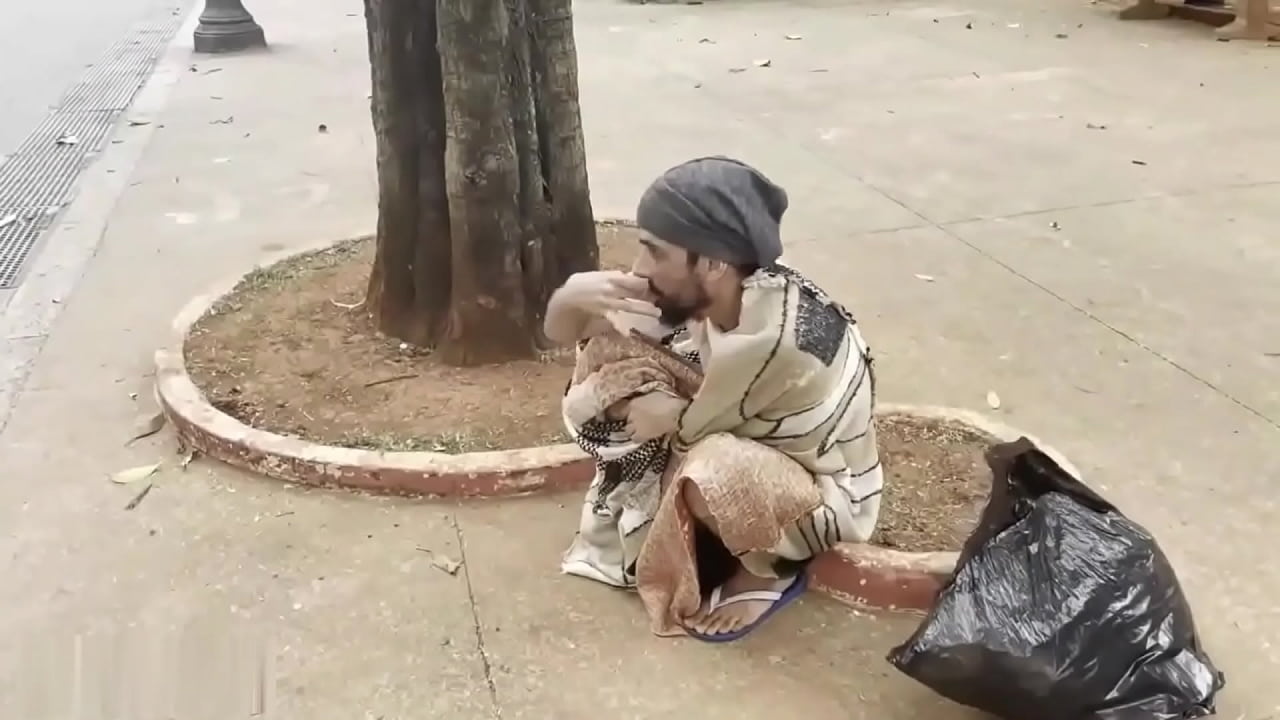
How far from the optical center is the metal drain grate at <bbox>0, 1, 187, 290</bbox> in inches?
226

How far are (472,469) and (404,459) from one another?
198mm

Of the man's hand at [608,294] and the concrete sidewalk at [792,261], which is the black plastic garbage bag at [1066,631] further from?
the man's hand at [608,294]

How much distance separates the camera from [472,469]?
3.23 metres

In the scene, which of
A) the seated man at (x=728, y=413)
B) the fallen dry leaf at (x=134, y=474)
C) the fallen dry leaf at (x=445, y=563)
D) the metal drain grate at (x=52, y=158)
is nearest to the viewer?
the seated man at (x=728, y=413)

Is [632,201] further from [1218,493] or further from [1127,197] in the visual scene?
[1218,493]

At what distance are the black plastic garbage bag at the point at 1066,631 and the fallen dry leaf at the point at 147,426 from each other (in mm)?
2441

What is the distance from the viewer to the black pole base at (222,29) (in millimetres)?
9969

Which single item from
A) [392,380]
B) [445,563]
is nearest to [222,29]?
[392,380]

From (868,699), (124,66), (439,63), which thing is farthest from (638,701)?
(124,66)

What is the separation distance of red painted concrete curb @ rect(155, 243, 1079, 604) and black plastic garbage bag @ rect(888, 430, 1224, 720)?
0.33 meters

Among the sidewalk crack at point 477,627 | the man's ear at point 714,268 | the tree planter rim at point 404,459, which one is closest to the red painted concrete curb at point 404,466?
the tree planter rim at point 404,459

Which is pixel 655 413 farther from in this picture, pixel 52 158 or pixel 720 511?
pixel 52 158

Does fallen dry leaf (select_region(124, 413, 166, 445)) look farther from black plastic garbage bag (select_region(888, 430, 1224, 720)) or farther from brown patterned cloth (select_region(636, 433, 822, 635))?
black plastic garbage bag (select_region(888, 430, 1224, 720))

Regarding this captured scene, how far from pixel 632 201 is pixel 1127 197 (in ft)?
8.00
